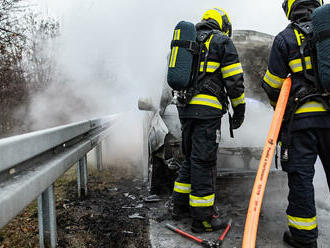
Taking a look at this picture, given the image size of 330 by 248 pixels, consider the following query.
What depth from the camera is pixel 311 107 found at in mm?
2621

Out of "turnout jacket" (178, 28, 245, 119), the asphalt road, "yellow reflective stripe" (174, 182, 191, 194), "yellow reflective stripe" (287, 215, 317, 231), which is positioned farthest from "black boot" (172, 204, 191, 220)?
"yellow reflective stripe" (287, 215, 317, 231)

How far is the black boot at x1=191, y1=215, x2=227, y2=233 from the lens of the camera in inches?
119

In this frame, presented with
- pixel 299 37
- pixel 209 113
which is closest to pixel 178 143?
pixel 209 113

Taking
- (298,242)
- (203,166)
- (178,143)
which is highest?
(178,143)

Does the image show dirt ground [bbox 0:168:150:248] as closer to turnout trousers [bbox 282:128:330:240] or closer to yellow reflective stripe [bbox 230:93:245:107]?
turnout trousers [bbox 282:128:330:240]

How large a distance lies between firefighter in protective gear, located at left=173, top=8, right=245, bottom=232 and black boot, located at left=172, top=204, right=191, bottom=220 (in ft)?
0.70

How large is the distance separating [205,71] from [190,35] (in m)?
0.38

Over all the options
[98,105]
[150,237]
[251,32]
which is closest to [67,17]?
[98,105]

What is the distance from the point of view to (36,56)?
389 inches

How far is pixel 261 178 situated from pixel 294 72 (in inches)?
41.5

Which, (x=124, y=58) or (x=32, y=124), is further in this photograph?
(x=124, y=58)

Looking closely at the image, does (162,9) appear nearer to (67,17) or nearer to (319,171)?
(67,17)

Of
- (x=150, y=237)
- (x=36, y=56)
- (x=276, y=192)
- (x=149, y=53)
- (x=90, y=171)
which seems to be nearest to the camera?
(x=150, y=237)

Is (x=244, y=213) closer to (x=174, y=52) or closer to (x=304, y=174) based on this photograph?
(x=304, y=174)
